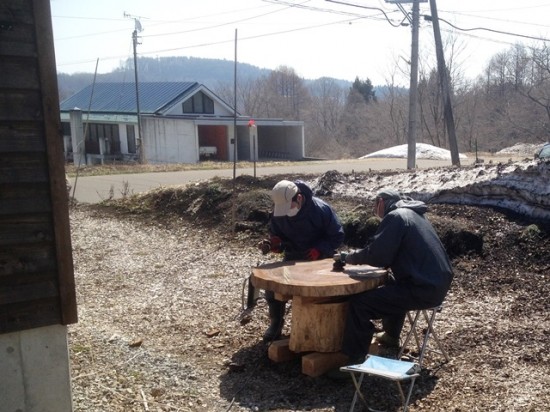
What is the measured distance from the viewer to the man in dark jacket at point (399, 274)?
4320 mm

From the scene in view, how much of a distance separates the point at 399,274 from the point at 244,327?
1.94m

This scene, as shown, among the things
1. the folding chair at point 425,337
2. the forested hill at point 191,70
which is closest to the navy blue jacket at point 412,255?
the folding chair at point 425,337

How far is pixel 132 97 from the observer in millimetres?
45281

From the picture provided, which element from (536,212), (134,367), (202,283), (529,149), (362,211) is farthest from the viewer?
(529,149)

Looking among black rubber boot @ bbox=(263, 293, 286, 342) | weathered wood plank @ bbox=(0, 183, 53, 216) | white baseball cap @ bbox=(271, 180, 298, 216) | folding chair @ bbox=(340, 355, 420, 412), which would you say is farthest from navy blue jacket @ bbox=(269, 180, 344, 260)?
weathered wood plank @ bbox=(0, 183, 53, 216)

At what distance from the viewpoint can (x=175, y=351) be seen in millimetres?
5180

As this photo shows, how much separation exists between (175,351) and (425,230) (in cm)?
239

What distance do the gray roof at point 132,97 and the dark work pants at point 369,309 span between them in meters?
38.6

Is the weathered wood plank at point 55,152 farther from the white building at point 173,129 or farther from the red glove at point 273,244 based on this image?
the white building at point 173,129

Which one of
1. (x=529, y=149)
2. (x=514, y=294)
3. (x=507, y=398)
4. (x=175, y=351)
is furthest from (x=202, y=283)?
(x=529, y=149)

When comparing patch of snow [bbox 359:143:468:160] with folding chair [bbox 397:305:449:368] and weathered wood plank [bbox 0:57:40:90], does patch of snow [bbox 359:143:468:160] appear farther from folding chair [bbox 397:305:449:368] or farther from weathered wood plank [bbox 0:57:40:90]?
weathered wood plank [bbox 0:57:40:90]

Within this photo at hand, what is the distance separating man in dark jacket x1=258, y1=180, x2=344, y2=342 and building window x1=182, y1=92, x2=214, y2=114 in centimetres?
3882

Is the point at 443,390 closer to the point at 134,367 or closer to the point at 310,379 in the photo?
the point at 310,379

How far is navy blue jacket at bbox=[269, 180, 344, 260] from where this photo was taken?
517 centimetres
